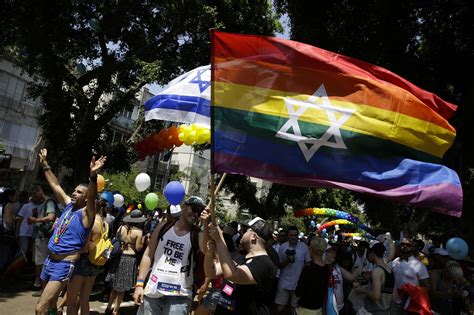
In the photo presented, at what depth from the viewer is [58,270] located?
478 cm

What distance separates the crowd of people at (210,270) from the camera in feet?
12.4

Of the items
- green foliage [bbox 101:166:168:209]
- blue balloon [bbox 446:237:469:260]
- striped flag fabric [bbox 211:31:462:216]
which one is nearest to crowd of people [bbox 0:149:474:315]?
blue balloon [bbox 446:237:469:260]

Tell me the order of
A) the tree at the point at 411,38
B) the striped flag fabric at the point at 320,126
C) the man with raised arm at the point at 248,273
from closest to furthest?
the man with raised arm at the point at 248,273 → the striped flag fabric at the point at 320,126 → the tree at the point at 411,38

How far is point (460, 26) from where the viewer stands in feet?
39.4

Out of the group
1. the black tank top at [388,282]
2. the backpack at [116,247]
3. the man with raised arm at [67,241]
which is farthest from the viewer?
the backpack at [116,247]

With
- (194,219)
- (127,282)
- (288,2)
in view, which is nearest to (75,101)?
(288,2)

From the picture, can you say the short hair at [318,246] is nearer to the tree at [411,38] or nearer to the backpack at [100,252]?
the backpack at [100,252]

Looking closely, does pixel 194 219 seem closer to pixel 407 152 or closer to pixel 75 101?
pixel 407 152

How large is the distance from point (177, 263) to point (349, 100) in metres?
2.30

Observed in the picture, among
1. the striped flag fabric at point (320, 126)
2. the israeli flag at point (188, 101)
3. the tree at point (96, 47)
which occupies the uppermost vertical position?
the tree at point (96, 47)

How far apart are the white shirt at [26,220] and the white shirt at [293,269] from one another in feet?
16.9

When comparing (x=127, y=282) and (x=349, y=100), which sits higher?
(x=349, y=100)

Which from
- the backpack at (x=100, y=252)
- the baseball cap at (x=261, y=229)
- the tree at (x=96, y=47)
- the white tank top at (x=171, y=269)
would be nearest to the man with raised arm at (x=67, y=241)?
the backpack at (x=100, y=252)

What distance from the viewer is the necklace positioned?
4.88 meters
